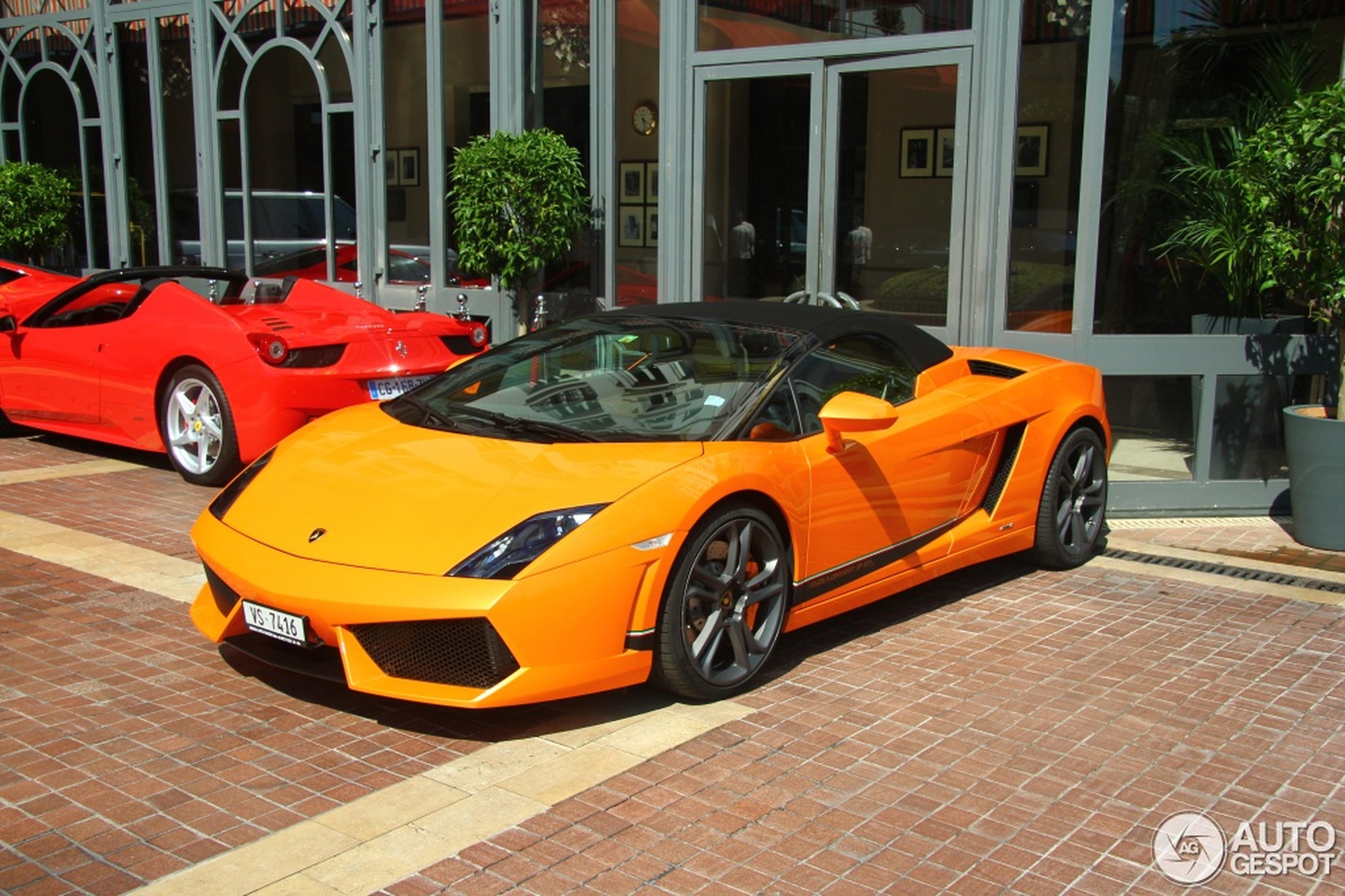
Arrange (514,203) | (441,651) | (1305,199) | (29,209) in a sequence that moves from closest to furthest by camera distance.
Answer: (441,651) < (1305,199) < (514,203) < (29,209)

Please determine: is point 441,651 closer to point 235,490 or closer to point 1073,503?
point 235,490

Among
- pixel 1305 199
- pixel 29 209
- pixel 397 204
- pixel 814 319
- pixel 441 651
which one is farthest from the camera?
pixel 29 209

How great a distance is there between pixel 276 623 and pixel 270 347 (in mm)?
3752

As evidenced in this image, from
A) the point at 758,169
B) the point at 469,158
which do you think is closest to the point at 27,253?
the point at 469,158

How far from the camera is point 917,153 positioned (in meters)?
8.74

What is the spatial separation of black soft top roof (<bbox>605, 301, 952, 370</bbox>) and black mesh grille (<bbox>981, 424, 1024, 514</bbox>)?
0.48 m

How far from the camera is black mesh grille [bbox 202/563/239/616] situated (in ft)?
15.0

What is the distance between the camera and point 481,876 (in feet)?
11.1

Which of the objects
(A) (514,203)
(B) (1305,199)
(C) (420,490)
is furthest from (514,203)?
(C) (420,490)

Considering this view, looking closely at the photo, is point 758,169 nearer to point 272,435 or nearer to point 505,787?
point 272,435

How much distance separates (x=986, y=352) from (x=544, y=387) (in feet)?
8.24

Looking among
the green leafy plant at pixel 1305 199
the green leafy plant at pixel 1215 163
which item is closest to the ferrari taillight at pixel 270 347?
the green leafy plant at pixel 1215 163

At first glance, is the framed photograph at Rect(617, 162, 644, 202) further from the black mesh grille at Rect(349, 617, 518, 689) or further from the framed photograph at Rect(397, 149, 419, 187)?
the black mesh grille at Rect(349, 617, 518, 689)

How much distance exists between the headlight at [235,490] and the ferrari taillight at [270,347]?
258cm
